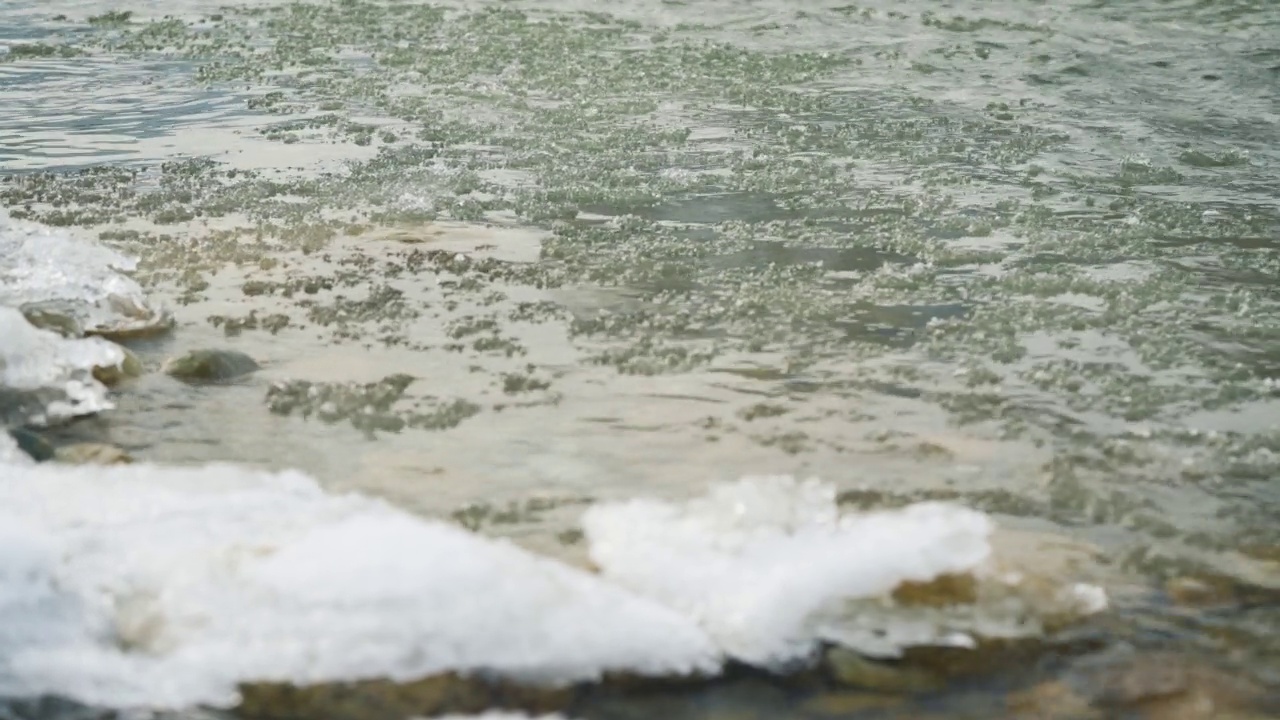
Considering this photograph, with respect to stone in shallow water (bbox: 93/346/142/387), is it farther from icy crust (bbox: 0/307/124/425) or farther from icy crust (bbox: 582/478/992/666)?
icy crust (bbox: 582/478/992/666)

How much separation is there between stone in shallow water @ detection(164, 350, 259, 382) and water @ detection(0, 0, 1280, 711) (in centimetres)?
5

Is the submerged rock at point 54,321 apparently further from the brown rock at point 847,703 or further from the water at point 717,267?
the brown rock at point 847,703

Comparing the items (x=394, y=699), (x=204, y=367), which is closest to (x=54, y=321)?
(x=204, y=367)

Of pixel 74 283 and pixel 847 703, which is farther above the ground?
pixel 74 283

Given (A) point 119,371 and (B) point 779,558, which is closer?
(B) point 779,558

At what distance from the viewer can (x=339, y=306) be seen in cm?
401

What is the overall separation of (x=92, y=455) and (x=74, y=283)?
1.15m

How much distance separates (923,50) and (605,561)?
6.15 m

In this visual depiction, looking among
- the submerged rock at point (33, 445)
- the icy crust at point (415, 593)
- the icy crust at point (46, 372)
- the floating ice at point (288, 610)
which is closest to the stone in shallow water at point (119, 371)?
the icy crust at point (46, 372)

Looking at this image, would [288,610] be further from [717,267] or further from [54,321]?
[717,267]

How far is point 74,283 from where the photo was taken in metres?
3.97

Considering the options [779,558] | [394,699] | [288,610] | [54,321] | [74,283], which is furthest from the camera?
[74,283]

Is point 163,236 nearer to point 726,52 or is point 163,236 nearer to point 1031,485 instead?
point 1031,485

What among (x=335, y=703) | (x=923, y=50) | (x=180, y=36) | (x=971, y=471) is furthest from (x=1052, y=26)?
(x=335, y=703)
